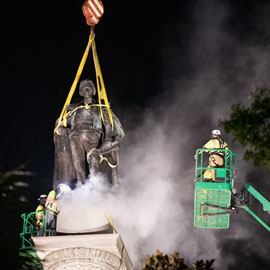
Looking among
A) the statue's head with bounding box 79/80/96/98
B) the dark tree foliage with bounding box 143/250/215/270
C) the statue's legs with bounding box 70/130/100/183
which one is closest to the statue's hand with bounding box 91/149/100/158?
the statue's legs with bounding box 70/130/100/183

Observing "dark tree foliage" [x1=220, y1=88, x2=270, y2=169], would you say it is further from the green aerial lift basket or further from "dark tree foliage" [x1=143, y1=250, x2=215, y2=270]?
the green aerial lift basket

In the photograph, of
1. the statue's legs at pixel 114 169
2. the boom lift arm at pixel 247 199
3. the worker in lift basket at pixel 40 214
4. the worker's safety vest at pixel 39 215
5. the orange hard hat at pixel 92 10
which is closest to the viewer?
the boom lift arm at pixel 247 199

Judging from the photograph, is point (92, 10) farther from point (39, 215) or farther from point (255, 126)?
point (255, 126)

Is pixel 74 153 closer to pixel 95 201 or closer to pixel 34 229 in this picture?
pixel 95 201

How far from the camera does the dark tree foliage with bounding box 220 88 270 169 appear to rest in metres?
17.4

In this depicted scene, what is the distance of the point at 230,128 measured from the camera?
1745cm

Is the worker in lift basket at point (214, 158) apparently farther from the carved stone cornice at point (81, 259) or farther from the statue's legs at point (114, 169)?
the carved stone cornice at point (81, 259)

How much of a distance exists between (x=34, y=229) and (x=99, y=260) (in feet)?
12.2

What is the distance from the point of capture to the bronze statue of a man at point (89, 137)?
23.7 metres

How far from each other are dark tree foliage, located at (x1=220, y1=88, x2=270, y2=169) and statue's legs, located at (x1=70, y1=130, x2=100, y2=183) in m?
7.06

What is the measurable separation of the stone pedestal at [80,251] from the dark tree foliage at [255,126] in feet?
21.1

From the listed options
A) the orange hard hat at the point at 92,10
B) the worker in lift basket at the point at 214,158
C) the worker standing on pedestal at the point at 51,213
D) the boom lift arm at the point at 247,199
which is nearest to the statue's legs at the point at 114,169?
the worker standing on pedestal at the point at 51,213

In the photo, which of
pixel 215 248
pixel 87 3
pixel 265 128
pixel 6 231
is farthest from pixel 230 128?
pixel 215 248

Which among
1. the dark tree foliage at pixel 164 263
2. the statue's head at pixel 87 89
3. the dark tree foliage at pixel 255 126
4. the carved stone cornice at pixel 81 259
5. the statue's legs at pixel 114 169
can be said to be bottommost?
the dark tree foliage at pixel 164 263
